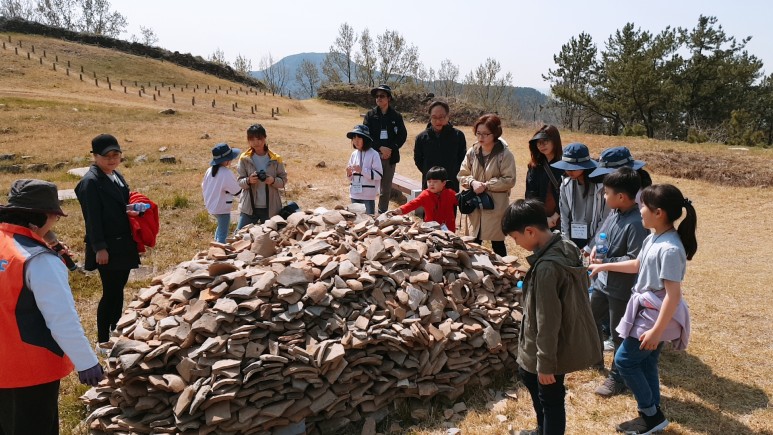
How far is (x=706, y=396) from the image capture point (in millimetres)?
3605

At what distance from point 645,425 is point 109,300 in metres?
4.25

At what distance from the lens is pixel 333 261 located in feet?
12.9

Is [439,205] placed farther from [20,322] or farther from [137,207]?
[20,322]

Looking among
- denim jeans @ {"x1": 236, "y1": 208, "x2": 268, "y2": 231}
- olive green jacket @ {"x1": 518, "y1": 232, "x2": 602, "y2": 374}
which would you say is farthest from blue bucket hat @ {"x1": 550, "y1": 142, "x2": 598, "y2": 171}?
denim jeans @ {"x1": 236, "y1": 208, "x2": 268, "y2": 231}

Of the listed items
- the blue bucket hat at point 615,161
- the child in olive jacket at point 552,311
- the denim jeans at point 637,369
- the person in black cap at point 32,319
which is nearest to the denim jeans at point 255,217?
the person in black cap at point 32,319

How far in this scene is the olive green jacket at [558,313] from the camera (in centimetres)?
242

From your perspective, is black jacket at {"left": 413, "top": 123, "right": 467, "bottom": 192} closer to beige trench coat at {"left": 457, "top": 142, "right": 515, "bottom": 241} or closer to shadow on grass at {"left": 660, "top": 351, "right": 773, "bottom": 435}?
beige trench coat at {"left": 457, "top": 142, "right": 515, "bottom": 241}

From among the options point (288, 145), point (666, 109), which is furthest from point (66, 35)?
point (666, 109)

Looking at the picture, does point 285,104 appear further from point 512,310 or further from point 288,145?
point 512,310

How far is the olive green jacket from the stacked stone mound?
46.8 inches

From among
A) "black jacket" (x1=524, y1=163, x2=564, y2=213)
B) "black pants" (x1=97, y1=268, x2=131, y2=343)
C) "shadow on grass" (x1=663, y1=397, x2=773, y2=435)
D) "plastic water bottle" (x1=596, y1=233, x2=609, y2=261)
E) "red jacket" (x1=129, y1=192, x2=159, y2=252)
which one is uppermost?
"black jacket" (x1=524, y1=163, x2=564, y2=213)

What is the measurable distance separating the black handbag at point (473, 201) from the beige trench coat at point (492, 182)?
0.05 meters

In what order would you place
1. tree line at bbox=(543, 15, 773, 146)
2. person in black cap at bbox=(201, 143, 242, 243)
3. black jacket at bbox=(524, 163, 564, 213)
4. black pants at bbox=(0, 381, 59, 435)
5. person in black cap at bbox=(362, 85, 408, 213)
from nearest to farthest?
black pants at bbox=(0, 381, 59, 435) < black jacket at bbox=(524, 163, 564, 213) < person in black cap at bbox=(201, 143, 242, 243) < person in black cap at bbox=(362, 85, 408, 213) < tree line at bbox=(543, 15, 773, 146)

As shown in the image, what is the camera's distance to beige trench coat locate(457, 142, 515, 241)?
16.3 feet
